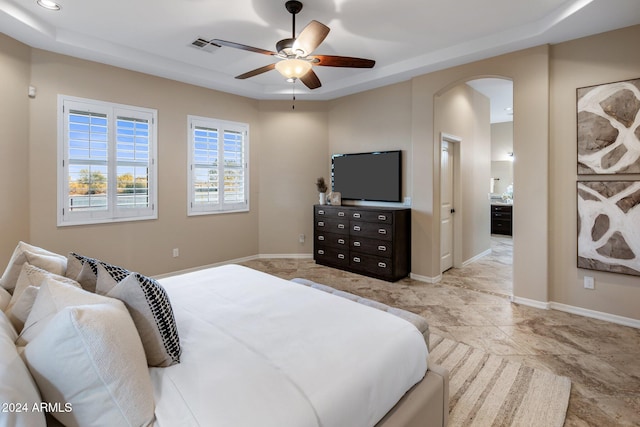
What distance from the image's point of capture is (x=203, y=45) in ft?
12.5

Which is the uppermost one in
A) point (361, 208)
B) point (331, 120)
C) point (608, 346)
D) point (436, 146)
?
point (331, 120)

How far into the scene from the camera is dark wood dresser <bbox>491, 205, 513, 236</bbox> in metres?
8.15

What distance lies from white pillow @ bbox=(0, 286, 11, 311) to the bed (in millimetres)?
265

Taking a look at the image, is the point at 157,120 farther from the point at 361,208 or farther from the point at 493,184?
the point at 493,184

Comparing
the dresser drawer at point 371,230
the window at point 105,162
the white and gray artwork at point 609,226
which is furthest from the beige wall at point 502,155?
the window at point 105,162

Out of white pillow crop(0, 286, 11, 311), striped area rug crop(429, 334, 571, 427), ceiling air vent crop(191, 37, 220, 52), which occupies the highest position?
ceiling air vent crop(191, 37, 220, 52)

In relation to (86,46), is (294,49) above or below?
below

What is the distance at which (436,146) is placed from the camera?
443cm

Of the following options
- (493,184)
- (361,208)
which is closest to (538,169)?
(361,208)

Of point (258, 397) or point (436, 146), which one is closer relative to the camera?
point (258, 397)

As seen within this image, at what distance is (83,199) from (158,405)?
376 centimetres

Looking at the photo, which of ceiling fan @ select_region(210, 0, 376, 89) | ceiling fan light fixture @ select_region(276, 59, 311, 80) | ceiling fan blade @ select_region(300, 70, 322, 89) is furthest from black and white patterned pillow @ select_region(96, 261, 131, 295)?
ceiling fan blade @ select_region(300, 70, 322, 89)

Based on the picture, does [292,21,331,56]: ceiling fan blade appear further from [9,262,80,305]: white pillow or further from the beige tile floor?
the beige tile floor

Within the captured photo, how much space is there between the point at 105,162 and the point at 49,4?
1.67m
